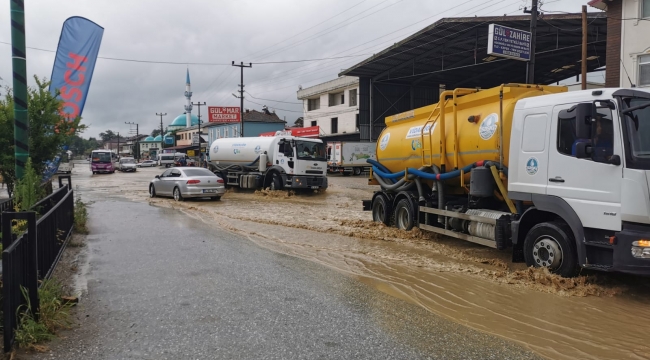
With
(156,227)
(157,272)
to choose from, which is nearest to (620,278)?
(157,272)

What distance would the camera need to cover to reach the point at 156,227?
1173 cm

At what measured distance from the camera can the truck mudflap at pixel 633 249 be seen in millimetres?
5336

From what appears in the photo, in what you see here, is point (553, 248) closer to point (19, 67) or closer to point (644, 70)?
point (19, 67)

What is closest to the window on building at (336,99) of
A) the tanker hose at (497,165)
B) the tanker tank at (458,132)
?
the tanker tank at (458,132)

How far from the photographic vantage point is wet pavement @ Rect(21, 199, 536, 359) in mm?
4184

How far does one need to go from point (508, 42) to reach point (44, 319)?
1399 cm

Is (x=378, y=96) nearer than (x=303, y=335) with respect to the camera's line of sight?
No

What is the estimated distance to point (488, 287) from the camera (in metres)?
6.43

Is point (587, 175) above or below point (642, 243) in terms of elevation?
above

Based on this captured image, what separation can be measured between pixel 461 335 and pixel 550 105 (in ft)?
12.5

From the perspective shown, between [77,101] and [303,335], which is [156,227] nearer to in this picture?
[77,101]

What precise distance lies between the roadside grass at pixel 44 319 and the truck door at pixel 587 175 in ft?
19.9

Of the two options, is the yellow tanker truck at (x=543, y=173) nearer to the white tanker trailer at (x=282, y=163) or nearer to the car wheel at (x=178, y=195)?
the car wheel at (x=178, y=195)

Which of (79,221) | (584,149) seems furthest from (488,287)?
(79,221)
